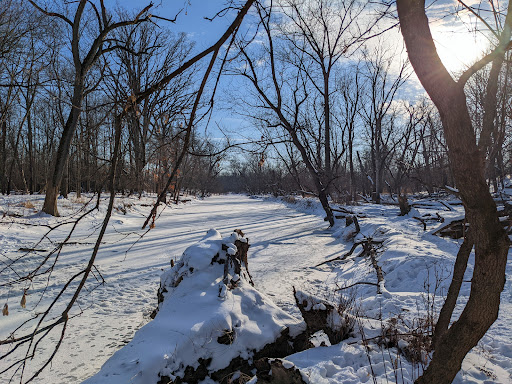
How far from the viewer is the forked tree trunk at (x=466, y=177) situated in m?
1.58

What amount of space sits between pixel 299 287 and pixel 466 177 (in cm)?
500

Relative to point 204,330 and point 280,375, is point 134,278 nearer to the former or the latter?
point 204,330

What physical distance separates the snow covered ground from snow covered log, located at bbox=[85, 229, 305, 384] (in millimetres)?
503

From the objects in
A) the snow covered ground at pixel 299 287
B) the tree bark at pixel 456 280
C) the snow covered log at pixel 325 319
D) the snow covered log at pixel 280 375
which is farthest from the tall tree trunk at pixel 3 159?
the tree bark at pixel 456 280

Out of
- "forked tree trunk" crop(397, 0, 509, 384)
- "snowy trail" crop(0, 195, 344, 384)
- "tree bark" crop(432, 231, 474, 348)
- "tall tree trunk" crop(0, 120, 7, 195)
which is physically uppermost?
"tall tree trunk" crop(0, 120, 7, 195)

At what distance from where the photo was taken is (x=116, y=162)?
1.43 metres

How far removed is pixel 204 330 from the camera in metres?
3.18

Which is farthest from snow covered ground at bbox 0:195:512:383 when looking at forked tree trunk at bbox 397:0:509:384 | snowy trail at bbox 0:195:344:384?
forked tree trunk at bbox 397:0:509:384

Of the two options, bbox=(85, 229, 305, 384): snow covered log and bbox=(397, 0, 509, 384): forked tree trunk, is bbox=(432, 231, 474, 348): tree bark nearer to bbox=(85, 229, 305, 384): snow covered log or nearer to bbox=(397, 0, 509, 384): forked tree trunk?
bbox=(397, 0, 509, 384): forked tree trunk

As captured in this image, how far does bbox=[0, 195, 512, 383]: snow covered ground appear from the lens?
293 centimetres

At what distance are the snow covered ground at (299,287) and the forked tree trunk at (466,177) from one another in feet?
3.22

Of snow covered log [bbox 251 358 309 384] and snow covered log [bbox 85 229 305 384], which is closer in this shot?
snow covered log [bbox 251 358 309 384]

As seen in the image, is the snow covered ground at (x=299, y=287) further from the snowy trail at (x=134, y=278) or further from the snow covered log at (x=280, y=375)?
the snow covered log at (x=280, y=375)

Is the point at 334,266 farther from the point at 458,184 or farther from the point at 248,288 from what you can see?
the point at 458,184
